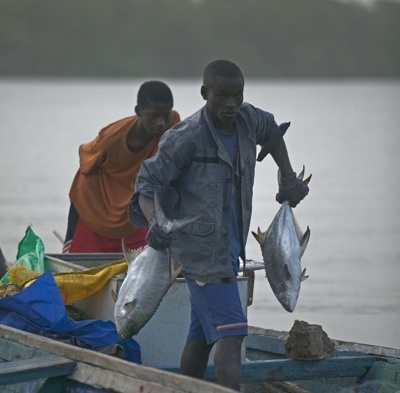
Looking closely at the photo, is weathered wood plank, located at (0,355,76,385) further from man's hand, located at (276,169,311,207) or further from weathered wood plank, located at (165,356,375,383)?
man's hand, located at (276,169,311,207)

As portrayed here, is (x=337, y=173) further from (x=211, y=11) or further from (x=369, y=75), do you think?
(x=369, y=75)

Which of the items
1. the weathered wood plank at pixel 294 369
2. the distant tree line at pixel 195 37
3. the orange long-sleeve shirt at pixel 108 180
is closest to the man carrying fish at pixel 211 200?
the weathered wood plank at pixel 294 369

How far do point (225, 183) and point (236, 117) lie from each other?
0.93 ft

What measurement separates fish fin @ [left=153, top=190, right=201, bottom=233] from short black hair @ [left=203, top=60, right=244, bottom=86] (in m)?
0.47

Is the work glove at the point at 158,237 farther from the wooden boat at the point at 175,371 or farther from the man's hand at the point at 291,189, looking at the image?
the man's hand at the point at 291,189

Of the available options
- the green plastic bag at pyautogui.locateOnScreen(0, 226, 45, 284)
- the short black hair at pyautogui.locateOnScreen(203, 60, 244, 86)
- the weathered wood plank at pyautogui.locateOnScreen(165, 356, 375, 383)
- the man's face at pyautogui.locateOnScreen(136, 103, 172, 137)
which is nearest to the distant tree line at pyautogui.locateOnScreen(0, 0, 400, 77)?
the green plastic bag at pyautogui.locateOnScreen(0, 226, 45, 284)

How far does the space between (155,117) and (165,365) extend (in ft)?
4.42

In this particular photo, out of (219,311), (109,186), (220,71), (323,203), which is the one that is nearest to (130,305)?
(219,311)

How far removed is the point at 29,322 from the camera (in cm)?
517

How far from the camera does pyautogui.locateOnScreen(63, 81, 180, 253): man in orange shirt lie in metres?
6.35

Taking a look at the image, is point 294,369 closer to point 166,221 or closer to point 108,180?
point 166,221

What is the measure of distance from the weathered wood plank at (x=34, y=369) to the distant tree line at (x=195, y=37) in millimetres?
54779

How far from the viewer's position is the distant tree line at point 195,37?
62.9m

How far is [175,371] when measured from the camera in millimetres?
4789
